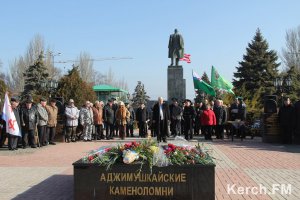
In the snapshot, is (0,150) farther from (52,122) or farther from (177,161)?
(177,161)

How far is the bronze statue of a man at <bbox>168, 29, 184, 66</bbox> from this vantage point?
2266 centimetres

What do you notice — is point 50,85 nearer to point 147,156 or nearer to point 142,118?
point 142,118

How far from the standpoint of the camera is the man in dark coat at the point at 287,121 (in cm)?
1631

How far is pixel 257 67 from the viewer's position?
4156 cm

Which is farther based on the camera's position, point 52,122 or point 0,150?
point 52,122

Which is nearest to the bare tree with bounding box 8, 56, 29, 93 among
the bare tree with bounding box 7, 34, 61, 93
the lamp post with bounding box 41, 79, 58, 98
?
the bare tree with bounding box 7, 34, 61, 93

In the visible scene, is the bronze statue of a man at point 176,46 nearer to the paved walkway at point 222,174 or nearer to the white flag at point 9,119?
the paved walkway at point 222,174

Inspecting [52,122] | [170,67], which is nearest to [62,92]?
[170,67]

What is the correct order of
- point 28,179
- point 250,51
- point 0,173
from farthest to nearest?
point 250,51 → point 0,173 → point 28,179

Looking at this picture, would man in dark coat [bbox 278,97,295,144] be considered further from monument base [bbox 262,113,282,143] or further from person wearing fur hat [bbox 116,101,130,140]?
person wearing fur hat [bbox 116,101,130,140]

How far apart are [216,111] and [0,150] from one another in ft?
30.8

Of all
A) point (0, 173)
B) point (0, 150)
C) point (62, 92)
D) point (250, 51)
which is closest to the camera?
point (0, 173)

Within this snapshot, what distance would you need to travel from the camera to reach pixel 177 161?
6320mm

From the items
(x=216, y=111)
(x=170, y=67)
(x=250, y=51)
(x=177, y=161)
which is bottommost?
(x=177, y=161)
